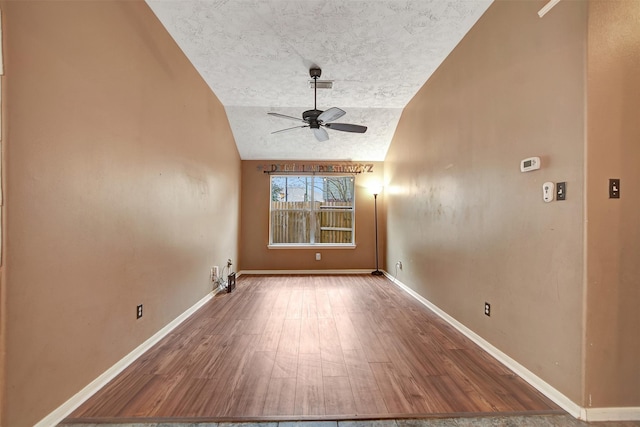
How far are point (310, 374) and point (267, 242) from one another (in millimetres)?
3935

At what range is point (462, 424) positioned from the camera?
4.77ft

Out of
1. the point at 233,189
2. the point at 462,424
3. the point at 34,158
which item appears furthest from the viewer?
the point at 233,189

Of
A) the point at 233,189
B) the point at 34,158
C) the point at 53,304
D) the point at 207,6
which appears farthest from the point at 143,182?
the point at 233,189

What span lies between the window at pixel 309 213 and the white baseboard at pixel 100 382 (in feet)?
10.8

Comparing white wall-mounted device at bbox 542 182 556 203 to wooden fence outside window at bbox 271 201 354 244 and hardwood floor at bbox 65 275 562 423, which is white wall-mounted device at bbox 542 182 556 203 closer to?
hardwood floor at bbox 65 275 562 423

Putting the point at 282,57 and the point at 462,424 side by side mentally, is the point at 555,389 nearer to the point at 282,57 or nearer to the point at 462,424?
the point at 462,424

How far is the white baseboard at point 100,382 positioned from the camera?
4.73 feet

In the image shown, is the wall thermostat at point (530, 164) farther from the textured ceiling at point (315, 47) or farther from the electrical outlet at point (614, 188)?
the textured ceiling at point (315, 47)

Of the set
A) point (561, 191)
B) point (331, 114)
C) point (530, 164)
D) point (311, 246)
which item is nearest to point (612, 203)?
point (561, 191)

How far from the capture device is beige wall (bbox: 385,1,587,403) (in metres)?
1.55

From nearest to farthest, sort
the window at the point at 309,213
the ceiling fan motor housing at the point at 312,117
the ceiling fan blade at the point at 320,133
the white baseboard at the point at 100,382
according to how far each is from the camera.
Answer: the white baseboard at the point at 100,382, the ceiling fan motor housing at the point at 312,117, the ceiling fan blade at the point at 320,133, the window at the point at 309,213

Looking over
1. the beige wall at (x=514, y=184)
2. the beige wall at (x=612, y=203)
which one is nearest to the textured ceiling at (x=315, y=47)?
the beige wall at (x=514, y=184)

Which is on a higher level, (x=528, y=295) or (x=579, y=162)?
(x=579, y=162)

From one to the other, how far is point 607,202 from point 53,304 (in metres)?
3.08
